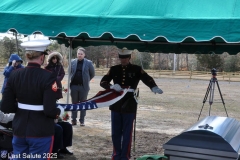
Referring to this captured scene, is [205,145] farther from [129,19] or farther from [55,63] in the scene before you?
[55,63]

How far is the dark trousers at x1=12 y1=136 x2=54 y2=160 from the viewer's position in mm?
2980

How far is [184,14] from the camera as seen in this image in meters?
3.48

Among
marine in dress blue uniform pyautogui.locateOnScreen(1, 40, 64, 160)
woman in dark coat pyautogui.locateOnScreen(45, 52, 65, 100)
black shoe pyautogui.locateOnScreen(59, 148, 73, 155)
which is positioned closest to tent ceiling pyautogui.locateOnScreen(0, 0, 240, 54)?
marine in dress blue uniform pyautogui.locateOnScreen(1, 40, 64, 160)

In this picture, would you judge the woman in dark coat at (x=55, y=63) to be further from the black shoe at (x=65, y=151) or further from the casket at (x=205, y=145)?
the casket at (x=205, y=145)

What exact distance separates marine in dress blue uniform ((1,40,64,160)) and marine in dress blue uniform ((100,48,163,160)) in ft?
5.28

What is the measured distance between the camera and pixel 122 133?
4625 mm

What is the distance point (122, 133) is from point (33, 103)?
1.96 m

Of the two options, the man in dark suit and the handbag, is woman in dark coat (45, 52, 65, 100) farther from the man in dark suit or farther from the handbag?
the handbag

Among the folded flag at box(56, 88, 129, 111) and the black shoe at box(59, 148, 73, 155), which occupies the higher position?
the folded flag at box(56, 88, 129, 111)

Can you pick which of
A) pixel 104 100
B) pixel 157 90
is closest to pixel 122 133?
pixel 104 100

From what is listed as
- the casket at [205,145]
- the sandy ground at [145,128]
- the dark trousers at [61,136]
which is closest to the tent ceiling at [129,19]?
the casket at [205,145]

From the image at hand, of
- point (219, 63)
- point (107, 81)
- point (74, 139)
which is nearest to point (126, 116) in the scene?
point (107, 81)

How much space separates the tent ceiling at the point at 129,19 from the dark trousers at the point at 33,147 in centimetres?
125

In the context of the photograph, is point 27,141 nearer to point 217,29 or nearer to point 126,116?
point 126,116
